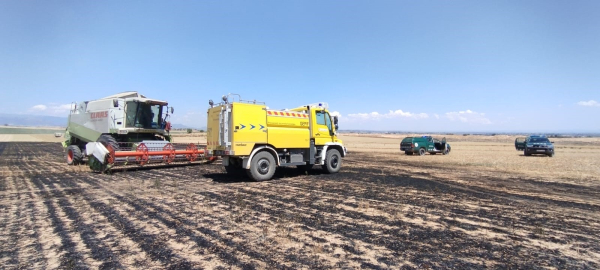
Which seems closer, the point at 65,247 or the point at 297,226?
the point at 65,247

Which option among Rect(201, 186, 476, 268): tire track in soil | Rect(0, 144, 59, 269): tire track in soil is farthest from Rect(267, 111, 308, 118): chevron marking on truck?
Rect(0, 144, 59, 269): tire track in soil

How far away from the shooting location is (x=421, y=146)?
26.8 m

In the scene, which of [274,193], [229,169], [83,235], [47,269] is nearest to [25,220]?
[83,235]

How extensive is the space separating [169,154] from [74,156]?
5.73m

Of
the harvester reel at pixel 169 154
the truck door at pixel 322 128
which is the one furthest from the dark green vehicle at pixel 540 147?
the harvester reel at pixel 169 154

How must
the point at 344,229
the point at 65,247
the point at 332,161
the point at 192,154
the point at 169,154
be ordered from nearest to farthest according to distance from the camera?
1. the point at 65,247
2. the point at 344,229
3. the point at 332,161
4. the point at 169,154
5. the point at 192,154

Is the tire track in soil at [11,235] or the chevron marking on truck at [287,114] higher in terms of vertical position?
the chevron marking on truck at [287,114]

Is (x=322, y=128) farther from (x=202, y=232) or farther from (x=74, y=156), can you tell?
(x=74, y=156)

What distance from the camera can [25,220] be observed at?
618 centimetres

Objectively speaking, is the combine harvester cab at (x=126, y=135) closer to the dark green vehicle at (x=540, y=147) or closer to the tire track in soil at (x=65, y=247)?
the tire track in soil at (x=65, y=247)

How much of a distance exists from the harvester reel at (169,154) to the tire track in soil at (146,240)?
7479 millimetres

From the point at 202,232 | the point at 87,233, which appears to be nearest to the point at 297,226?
the point at 202,232

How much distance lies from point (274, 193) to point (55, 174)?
1029cm

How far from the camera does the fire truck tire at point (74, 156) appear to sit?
16.2 meters
